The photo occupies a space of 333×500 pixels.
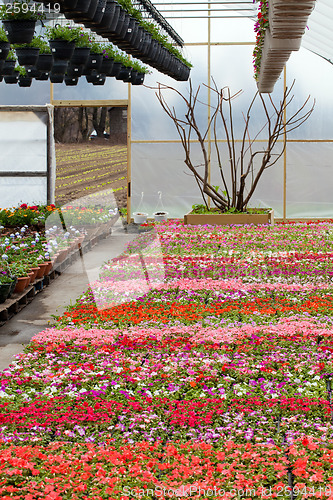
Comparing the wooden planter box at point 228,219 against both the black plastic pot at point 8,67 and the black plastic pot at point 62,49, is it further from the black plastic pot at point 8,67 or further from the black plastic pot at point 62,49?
the black plastic pot at point 62,49

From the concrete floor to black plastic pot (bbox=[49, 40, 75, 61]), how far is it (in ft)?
8.95

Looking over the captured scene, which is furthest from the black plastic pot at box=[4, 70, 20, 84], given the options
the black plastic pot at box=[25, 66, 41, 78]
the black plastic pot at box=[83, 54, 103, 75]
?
the black plastic pot at box=[83, 54, 103, 75]

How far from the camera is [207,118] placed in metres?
15.2

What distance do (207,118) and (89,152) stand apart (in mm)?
10983

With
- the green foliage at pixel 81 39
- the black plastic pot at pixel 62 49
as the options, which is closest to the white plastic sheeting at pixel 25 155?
the green foliage at pixel 81 39

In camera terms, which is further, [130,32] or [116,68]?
[116,68]

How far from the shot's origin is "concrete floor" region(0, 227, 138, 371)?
5523 millimetres

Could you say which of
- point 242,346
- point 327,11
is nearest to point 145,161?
point 327,11

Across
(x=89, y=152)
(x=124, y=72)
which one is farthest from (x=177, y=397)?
(x=89, y=152)

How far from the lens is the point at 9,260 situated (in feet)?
24.6

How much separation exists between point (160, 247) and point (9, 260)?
95.0 inches

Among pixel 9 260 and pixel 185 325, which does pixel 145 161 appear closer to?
pixel 9 260

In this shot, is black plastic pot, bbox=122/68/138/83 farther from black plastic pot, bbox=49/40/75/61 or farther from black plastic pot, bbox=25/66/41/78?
black plastic pot, bbox=49/40/75/61

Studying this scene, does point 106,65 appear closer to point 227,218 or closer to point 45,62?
point 45,62
